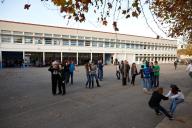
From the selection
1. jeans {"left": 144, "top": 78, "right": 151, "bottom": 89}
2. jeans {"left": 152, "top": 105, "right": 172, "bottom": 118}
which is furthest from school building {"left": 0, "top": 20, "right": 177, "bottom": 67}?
jeans {"left": 152, "top": 105, "right": 172, "bottom": 118}

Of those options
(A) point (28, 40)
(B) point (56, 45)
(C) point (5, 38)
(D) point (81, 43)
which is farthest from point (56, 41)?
(C) point (5, 38)

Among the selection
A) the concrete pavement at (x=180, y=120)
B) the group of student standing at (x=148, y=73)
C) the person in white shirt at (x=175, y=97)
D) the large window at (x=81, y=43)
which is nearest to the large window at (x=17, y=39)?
the large window at (x=81, y=43)

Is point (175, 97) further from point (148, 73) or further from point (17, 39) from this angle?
point (17, 39)

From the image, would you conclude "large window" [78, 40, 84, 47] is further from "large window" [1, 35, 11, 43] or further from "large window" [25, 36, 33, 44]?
"large window" [1, 35, 11, 43]

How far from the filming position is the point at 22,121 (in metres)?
7.38

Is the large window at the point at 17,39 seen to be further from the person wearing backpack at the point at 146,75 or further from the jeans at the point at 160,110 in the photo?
the jeans at the point at 160,110

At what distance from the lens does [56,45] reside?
53500 mm

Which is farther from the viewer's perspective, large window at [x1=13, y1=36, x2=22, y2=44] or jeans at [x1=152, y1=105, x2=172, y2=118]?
large window at [x1=13, y1=36, x2=22, y2=44]

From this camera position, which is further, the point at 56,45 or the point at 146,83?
the point at 56,45

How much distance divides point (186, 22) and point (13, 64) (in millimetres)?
40578

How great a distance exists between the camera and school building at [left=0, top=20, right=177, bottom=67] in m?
46.5

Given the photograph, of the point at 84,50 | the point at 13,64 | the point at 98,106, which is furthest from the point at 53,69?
the point at 84,50

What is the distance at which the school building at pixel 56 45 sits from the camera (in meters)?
46.5

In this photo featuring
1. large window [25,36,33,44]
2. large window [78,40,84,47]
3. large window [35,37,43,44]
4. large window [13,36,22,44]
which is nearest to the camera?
large window [13,36,22,44]
